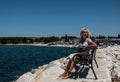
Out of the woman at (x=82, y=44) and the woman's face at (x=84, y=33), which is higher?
the woman's face at (x=84, y=33)

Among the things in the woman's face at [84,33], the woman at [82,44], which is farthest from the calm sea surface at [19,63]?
the woman's face at [84,33]

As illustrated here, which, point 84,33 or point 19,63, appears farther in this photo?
point 19,63

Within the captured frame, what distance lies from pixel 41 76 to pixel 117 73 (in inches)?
124

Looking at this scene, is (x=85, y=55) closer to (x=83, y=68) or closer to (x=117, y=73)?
(x=83, y=68)

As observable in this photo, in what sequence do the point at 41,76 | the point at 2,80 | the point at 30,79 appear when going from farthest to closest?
1. the point at 2,80
2. the point at 41,76
3. the point at 30,79

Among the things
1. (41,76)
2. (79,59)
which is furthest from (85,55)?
(41,76)

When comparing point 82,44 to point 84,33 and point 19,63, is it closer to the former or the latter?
point 84,33

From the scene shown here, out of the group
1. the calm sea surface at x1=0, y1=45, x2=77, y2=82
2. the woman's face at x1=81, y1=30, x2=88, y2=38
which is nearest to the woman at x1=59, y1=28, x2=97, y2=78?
the woman's face at x1=81, y1=30, x2=88, y2=38

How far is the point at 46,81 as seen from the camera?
8.23 m

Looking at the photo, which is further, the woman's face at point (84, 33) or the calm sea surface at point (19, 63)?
the calm sea surface at point (19, 63)

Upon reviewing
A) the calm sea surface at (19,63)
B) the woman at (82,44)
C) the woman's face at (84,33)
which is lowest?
the calm sea surface at (19,63)

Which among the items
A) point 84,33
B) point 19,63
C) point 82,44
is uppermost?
point 84,33

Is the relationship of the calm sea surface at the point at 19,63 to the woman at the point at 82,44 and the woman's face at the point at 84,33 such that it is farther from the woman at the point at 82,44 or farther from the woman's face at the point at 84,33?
the woman's face at the point at 84,33

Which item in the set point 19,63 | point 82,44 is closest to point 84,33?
point 82,44
